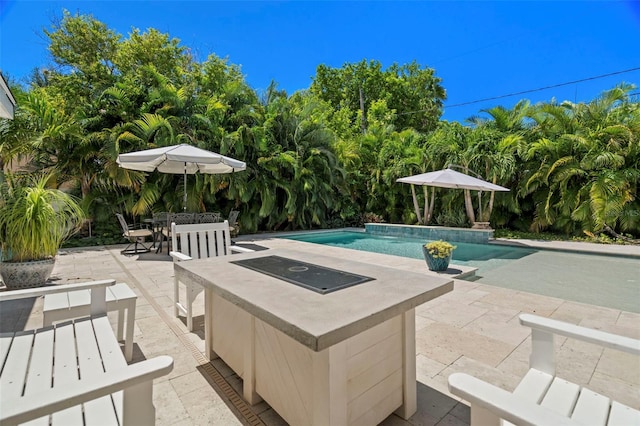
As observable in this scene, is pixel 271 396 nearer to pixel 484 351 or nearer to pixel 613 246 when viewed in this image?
pixel 484 351

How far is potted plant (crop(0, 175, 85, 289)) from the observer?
13.2 feet

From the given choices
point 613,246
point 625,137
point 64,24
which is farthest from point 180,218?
point 64,24

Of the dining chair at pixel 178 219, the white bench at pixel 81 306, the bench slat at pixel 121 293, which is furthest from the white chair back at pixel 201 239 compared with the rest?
the dining chair at pixel 178 219

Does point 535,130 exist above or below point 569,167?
above

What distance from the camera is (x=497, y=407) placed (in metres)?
1.00

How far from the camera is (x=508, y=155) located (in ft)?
33.3

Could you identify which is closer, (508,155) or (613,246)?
(613,246)

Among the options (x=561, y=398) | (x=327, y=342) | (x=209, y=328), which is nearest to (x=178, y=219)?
(x=209, y=328)

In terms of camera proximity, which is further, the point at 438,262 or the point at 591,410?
the point at 438,262

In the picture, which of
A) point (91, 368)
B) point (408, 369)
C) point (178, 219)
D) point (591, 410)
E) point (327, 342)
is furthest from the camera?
point (178, 219)

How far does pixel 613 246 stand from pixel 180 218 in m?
10.7

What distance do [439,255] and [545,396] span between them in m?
3.89

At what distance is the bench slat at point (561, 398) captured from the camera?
1.32m

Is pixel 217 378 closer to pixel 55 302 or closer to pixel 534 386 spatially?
A: pixel 55 302
